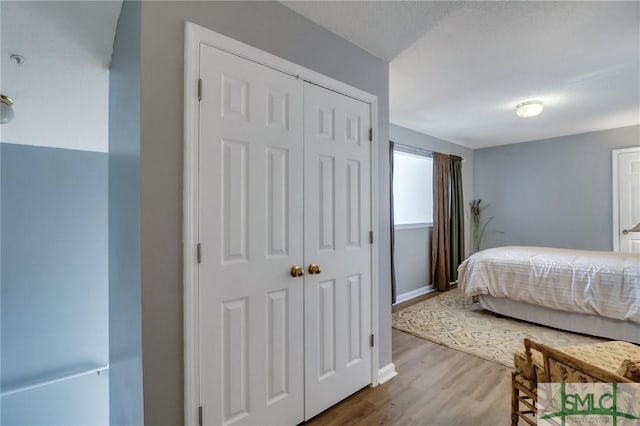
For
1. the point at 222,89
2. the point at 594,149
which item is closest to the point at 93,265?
the point at 222,89

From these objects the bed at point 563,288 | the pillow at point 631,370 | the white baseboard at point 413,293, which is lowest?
the white baseboard at point 413,293

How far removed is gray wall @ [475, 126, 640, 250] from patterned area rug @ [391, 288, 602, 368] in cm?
222

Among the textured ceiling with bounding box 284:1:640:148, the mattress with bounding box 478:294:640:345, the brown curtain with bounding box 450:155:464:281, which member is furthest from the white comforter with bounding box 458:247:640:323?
the textured ceiling with bounding box 284:1:640:148

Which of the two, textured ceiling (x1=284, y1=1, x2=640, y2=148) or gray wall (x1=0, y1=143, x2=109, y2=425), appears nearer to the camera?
textured ceiling (x1=284, y1=1, x2=640, y2=148)

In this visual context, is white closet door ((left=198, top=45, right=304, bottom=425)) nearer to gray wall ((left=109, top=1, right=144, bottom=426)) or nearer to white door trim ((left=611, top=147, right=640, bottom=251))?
gray wall ((left=109, top=1, right=144, bottom=426))

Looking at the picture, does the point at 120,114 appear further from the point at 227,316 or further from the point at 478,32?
the point at 478,32

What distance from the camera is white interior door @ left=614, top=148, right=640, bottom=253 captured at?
404 cm

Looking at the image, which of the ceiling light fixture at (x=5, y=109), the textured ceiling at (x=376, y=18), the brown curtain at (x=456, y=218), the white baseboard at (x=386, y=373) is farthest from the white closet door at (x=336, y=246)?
the brown curtain at (x=456, y=218)

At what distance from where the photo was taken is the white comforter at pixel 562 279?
258 cm

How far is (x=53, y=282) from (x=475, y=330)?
14.9 feet

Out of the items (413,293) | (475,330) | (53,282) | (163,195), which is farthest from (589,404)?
(53,282)

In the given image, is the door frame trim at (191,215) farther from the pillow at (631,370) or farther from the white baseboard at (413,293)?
the white baseboard at (413,293)

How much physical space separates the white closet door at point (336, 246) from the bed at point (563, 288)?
2075mm

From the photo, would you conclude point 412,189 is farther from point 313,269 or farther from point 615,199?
point 313,269
